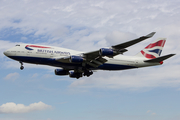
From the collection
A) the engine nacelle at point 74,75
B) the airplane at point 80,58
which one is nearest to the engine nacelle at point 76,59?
the airplane at point 80,58

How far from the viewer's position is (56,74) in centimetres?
4538

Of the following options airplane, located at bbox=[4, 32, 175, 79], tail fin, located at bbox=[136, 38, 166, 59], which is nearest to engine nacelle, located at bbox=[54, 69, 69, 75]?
airplane, located at bbox=[4, 32, 175, 79]

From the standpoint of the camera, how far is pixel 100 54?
3441 cm

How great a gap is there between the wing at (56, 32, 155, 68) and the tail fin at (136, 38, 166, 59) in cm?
1023

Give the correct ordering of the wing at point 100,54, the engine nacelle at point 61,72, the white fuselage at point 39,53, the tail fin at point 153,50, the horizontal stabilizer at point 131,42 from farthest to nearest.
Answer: the engine nacelle at point 61,72, the tail fin at point 153,50, the white fuselage at point 39,53, the wing at point 100,54, the horizontal stabilizer at point 131,42

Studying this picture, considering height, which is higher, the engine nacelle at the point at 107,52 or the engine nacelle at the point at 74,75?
the engine nacelle at the point at 107,52

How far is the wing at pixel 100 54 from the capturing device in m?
32.1

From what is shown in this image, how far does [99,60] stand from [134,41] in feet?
26.4

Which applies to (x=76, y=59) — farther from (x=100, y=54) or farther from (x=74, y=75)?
(x=74, y=75)

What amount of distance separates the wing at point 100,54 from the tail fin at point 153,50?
403 inches

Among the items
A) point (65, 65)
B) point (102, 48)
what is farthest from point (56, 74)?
point (102, 48)

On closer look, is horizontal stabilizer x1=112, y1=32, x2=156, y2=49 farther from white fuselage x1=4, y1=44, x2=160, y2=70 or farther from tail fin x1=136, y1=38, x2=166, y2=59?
tail fin x1=136, y1=38, x2=166, y2=59

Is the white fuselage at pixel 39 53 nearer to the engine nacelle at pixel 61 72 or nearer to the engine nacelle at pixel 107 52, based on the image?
the engine nacelle at pixel 107 52

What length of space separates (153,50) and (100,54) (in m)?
15.0
